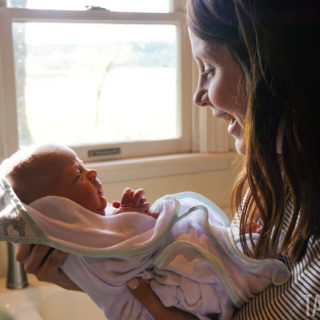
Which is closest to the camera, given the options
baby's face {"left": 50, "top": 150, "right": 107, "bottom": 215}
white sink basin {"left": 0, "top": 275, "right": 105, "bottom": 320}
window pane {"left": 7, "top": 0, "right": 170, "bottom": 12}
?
baby's face {"left": 50, "top": 150, "right": 107, "bottom": 215}

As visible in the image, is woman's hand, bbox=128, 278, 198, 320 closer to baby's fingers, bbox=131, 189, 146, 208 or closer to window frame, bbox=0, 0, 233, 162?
baby's fingers, bbox=131, 189, 146, 208

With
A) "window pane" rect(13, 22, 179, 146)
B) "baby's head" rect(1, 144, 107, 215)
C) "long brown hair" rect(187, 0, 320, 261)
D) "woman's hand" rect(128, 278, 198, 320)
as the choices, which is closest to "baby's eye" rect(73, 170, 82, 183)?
"baby's head" rect(1, 144, 107, 215)

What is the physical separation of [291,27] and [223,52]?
0.16 m

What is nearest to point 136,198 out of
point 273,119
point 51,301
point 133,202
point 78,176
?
point 133,202

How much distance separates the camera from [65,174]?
1.09 meters

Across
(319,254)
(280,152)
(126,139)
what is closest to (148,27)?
(126,139)

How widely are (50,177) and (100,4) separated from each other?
984mm

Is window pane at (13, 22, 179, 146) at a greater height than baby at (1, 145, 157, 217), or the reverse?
window pane at (13, 22, 179, 146)

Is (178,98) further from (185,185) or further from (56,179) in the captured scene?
(56,179)

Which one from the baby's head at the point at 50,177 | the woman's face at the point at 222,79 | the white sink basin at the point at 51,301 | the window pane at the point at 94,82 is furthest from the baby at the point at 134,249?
the window pane at the point at 94,82

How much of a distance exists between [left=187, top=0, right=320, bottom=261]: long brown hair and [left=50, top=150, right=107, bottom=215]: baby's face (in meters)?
0.35

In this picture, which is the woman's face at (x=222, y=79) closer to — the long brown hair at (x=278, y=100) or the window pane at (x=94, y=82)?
the long brown hair at (x=278, y=100)

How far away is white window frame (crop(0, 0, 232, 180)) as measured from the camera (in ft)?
5.60

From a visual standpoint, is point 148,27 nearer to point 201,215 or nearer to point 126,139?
point 126,139
